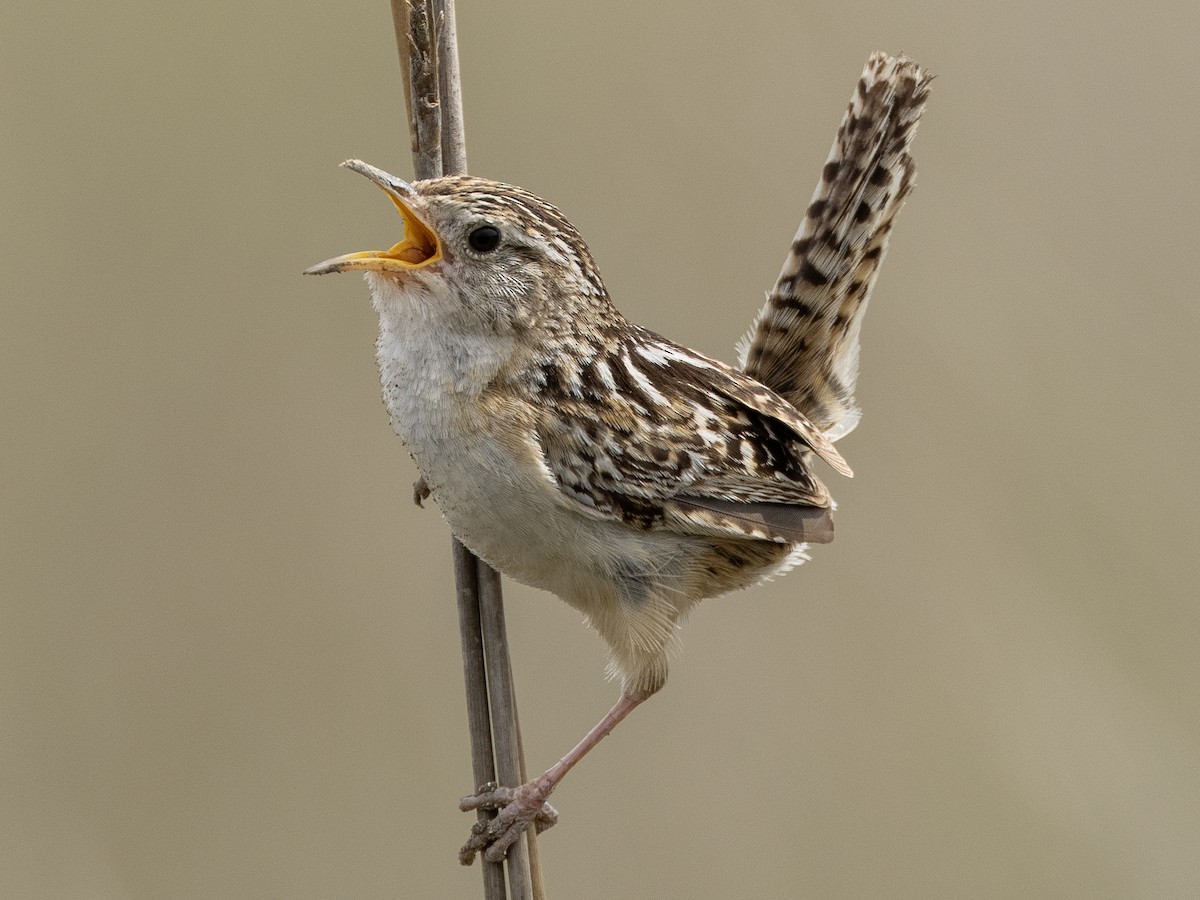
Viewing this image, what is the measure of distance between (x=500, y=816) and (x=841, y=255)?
1449 mm

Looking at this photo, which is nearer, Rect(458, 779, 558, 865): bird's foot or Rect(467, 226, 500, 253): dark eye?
Rect(467, 226, 500, 253): dark eye

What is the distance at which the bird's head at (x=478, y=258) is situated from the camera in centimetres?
223

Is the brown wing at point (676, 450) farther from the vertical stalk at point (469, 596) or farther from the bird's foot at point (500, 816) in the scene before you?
the bird's foot at point (500, 816)

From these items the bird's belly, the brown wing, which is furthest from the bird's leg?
the brown wing

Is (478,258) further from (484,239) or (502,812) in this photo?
(502,812)

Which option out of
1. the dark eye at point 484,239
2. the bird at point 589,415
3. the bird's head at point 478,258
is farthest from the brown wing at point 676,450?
the dark eye at point 484,239

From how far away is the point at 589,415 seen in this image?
244 centimetres

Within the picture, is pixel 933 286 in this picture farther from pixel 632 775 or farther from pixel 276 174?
pixel 276 174

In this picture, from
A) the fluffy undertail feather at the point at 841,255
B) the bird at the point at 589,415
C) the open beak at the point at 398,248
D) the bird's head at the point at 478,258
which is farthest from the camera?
the fluffy undertail feather at the point at 841,255

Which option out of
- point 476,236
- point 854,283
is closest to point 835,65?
point 854,283

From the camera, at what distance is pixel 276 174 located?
3.71 m

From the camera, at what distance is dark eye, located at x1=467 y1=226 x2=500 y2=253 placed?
229cm

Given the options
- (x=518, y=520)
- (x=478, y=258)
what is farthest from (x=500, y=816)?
→ (x=478, y=258)

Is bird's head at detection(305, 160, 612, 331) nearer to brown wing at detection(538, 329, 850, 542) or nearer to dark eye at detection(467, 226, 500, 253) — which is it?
dark eye at detection(467, 226, 500, 253)
